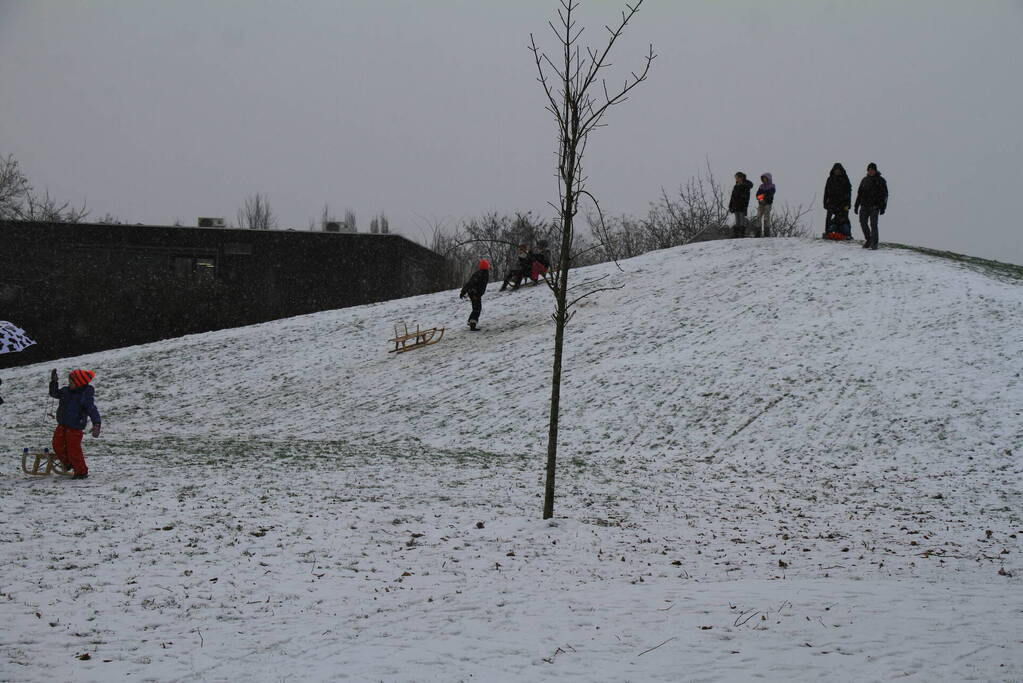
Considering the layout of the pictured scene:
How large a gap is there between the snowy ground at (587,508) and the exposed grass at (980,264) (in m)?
1.20

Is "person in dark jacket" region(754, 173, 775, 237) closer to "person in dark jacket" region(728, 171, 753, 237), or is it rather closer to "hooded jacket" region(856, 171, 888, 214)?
"person in dark jacket" region(728, 171, 753, 237)

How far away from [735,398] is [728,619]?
9.14 m

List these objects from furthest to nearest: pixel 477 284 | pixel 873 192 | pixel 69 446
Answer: pixel 477 284 → pixel 873 192 → pixel 69 446

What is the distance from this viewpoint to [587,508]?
30.7 ft

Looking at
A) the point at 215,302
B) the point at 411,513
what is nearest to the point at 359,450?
the point at 411,513

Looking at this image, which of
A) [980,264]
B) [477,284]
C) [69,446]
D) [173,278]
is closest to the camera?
[69,446]

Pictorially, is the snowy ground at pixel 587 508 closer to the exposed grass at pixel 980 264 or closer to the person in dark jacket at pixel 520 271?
the exposed grass at pixel 980 264

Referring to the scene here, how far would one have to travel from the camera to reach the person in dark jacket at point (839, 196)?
20297 millimetres

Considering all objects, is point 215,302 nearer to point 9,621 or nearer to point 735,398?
point 735,398

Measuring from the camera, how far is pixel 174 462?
11.5 m

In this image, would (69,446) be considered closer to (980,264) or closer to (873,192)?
(873,192)

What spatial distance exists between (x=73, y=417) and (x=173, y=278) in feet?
85.3

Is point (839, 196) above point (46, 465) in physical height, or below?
above

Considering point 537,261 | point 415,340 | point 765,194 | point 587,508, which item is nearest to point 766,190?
point 765,194
